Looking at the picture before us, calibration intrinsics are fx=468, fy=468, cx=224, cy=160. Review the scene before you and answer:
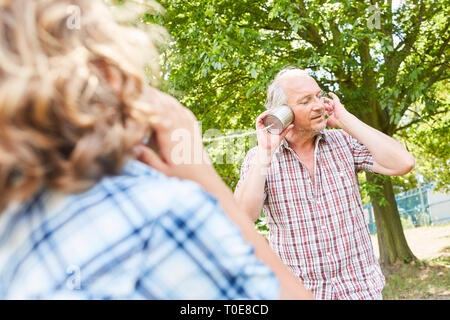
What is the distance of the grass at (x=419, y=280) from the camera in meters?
8.02

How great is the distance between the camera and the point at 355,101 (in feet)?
26.2

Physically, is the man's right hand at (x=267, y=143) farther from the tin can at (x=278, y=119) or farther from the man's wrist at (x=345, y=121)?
the man's wrist at (x=345, y=121)

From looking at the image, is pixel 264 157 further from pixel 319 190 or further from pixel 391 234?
pixel 391 234

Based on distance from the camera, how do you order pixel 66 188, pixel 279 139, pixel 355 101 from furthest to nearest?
1. pixel 355 101
2. pixel 279 139
3. pixel 66 188

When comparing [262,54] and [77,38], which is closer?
[77,38]

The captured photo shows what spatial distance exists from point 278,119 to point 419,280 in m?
7.65

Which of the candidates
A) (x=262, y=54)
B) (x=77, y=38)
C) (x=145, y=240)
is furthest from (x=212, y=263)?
(x=262, y=54)

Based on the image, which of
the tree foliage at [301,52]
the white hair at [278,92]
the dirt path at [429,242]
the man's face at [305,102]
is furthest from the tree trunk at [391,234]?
the man's face at [305,102]

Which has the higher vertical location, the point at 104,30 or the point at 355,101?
the point at 355,101

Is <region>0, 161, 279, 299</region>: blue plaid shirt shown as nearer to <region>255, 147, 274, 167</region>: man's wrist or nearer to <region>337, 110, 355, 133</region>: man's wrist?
<region>255, 147, 274, 167</region>: man's wrist

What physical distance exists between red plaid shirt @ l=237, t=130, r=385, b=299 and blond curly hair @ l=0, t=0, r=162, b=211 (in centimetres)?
190

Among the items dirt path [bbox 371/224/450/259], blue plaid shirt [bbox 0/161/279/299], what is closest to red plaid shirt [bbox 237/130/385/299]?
blue plaid shirt [bbox 0/161/279/299]
